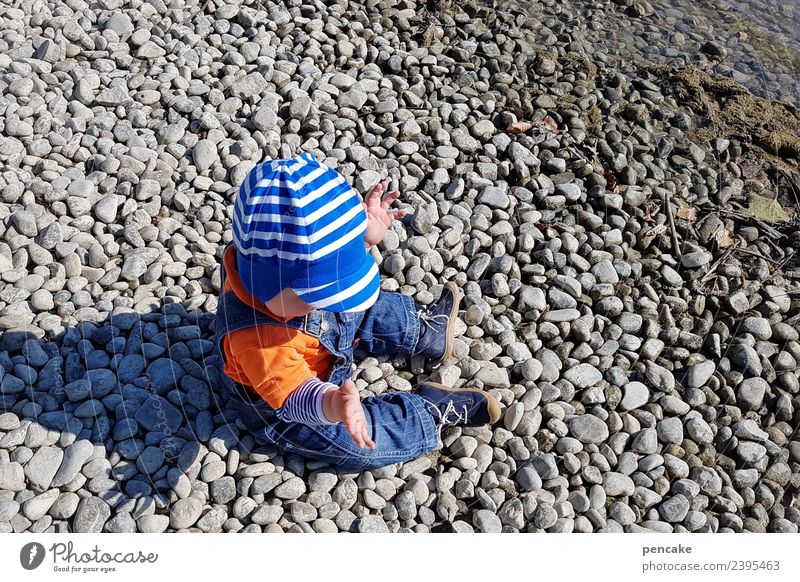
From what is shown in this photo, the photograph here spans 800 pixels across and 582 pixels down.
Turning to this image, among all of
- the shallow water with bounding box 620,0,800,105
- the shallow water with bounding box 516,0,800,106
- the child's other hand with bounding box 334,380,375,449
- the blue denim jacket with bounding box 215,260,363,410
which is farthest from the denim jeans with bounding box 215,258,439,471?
the shallow water with bounding box 620,0,800,105

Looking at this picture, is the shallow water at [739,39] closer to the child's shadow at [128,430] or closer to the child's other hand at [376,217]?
the child's other hand at [376,217]

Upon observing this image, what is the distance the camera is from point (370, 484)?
2.13 m

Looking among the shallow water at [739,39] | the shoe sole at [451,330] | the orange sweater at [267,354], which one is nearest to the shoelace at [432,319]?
the shoe sole at [451,330]

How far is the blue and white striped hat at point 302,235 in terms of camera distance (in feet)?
5.85

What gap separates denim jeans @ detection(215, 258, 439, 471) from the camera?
79.7 inches

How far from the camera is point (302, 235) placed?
5.82 ft

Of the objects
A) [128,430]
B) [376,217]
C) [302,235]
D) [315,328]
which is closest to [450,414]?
[315,328]

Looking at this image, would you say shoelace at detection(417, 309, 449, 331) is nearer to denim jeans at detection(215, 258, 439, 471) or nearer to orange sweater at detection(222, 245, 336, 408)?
denim jeans at detection(215, 258, 439, 471)

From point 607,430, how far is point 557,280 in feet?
1.76

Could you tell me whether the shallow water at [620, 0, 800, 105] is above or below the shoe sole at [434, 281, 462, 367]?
above

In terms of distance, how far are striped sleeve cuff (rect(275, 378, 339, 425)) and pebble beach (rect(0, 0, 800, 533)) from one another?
265mm

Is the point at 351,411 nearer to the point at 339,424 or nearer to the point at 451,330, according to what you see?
the point at 339,424

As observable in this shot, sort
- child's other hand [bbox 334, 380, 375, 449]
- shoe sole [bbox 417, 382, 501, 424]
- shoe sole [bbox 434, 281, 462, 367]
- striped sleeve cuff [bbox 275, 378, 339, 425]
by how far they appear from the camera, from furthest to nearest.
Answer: shoe sole [bbox 434, 281, 462, 367], shoe sole [bbox 417, 382, 501, 424], striped sleeve cuff [bbox 275, 378, 339, 425], child's other hand [bbox 334, 380, 375, 449]

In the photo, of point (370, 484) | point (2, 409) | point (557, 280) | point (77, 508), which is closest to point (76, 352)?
point (2, 409)
